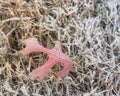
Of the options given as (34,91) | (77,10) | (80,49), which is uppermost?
(77,10)

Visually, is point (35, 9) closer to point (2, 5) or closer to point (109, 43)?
point (2, 5)

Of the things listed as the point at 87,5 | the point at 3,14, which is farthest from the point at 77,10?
the point at 3,14

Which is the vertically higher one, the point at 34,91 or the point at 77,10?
the point at 77,10

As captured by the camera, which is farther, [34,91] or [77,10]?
[77,10]

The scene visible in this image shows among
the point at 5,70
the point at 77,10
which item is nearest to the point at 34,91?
the point at 5,70

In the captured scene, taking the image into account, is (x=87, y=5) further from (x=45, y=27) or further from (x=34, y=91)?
(x=34, y=91)

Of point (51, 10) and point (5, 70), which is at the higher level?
point (51, 10)
